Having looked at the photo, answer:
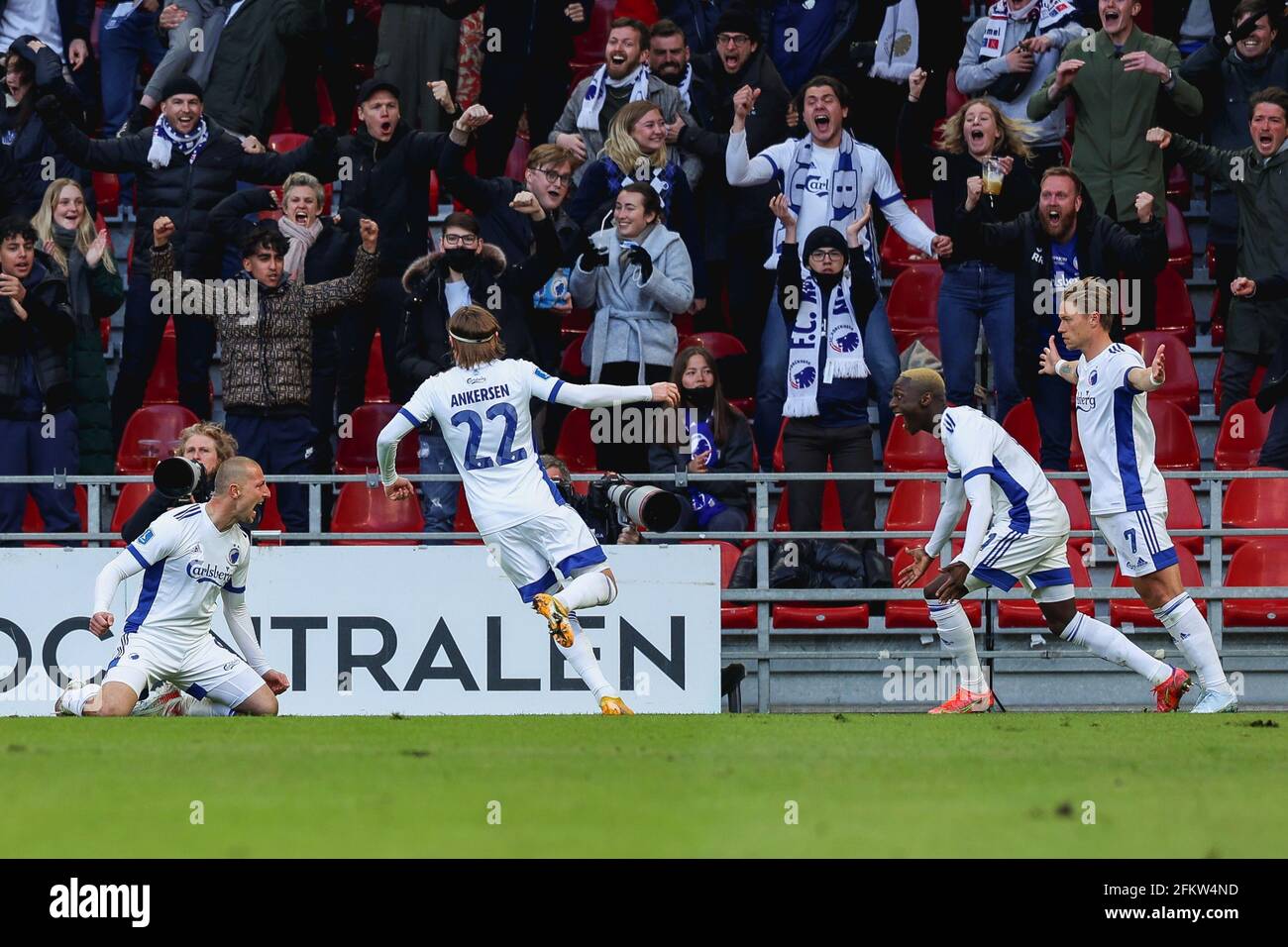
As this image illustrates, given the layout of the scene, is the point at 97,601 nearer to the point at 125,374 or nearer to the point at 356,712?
the point at 356,712

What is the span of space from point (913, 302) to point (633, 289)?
8.47ft

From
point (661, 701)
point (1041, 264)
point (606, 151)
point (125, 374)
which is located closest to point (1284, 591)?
point (1041, 264)

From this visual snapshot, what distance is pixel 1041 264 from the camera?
41.9 feet

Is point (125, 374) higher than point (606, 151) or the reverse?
the reverse

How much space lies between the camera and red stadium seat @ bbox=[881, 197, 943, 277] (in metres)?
14.7

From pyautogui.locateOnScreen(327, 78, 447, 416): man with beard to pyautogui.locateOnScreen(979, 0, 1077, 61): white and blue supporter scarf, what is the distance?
407 centimetres

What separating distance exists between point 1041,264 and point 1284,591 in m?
2.70

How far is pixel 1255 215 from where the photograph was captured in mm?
13328

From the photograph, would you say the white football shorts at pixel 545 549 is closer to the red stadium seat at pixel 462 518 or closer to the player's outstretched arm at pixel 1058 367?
the red stadium seat at pixel 462 518

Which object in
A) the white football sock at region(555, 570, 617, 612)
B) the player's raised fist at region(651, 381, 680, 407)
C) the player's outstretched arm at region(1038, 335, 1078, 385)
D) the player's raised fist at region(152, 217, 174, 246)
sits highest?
→ the player's raised fist at region(152, 217, 174, 246)

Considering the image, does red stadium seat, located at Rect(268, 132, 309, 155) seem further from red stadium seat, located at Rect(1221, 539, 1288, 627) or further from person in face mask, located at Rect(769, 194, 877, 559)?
red stadium seat, located at Rect(1221, 539, 1288, 627)

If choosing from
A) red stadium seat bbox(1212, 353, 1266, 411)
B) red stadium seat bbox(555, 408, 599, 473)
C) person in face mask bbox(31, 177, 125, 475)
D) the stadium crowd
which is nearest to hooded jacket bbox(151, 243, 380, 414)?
the stadium crowd

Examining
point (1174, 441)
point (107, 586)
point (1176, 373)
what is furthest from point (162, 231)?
point (1176, 373)

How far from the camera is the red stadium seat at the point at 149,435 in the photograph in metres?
13.6
